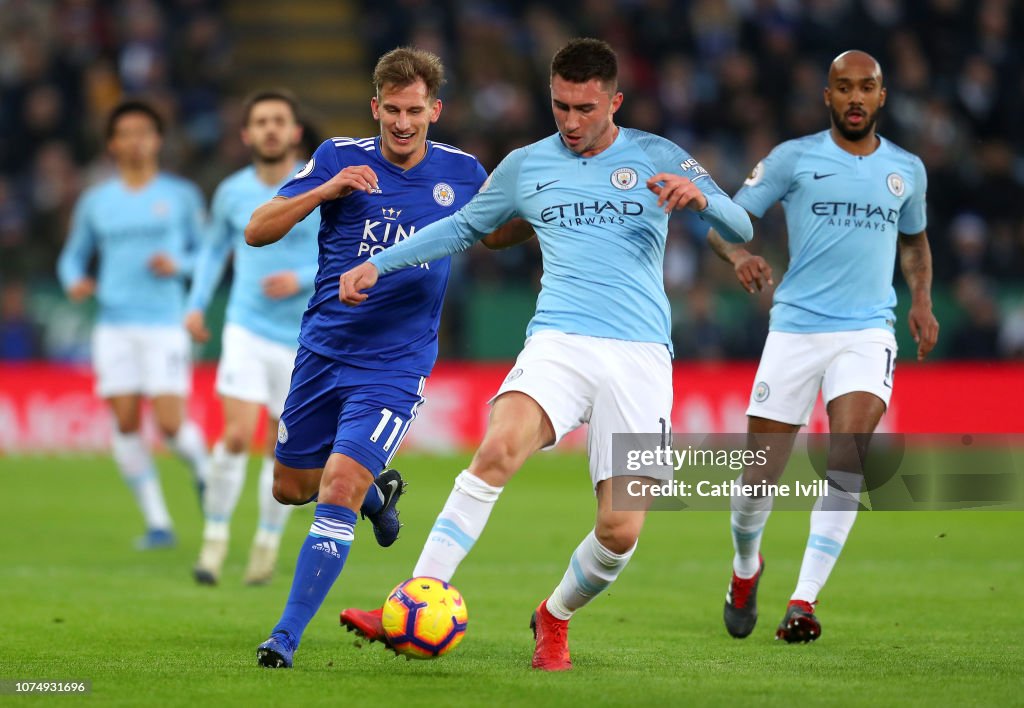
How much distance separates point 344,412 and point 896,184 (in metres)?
3.02

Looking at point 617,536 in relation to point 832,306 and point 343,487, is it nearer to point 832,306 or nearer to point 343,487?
point 343,487

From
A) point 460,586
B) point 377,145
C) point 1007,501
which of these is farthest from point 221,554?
point 1007,501

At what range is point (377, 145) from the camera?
7.15m

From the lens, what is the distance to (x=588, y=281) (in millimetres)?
6539

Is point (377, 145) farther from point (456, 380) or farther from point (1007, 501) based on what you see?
point (456, 380)

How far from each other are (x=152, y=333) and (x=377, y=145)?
5.06 m

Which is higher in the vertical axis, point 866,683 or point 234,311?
point 234,311

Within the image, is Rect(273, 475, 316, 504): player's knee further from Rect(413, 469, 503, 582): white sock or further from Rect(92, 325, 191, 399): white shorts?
Rect(92, 325, 191, 399): white shorts

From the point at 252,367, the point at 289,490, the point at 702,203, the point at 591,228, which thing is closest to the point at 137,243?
the point at 252,367

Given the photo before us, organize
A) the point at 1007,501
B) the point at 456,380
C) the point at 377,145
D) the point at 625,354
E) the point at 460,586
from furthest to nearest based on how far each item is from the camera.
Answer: the point at 456,380
the point at 1007,501
the point at 460,586
the point at 377,145
the point at 625,354

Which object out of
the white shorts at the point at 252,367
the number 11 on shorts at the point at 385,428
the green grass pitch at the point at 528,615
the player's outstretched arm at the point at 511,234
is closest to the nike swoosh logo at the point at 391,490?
the green grass pitch at the point at 528,615

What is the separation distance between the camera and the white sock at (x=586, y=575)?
6457 millimetres

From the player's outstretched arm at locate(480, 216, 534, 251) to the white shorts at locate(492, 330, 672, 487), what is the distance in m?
0.59

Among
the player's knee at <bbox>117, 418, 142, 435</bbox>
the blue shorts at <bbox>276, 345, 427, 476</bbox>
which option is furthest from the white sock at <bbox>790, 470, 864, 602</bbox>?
the player's knee at <bbox>117, 418, 142, 435</bbox>
